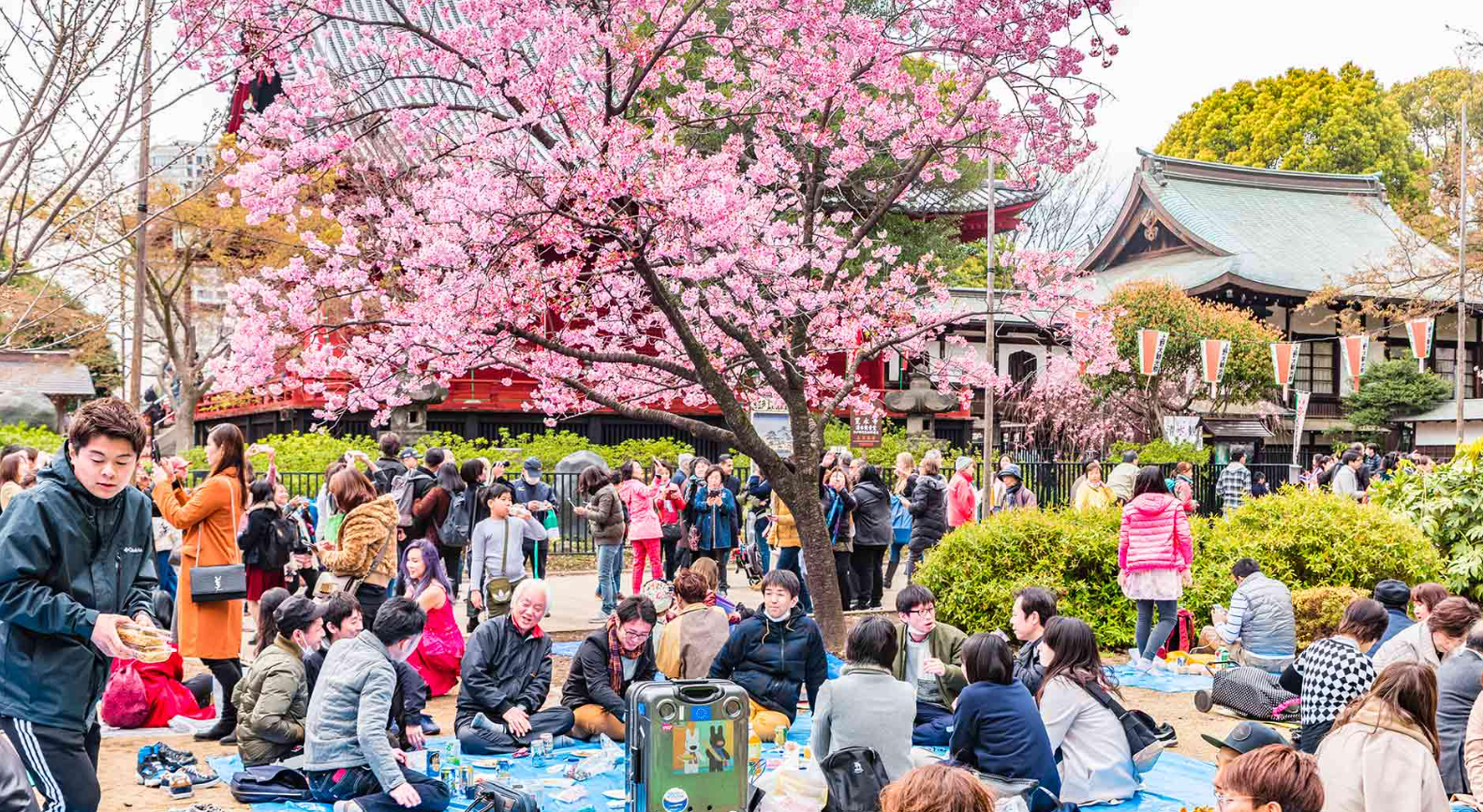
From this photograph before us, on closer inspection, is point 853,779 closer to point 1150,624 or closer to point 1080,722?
point 1080,722

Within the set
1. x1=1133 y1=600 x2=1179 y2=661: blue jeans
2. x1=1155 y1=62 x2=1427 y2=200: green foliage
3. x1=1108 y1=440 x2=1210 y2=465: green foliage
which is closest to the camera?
x1=1133 y1=600 x2=1179 y2=661: blue jeans

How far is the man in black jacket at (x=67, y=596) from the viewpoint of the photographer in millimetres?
3816

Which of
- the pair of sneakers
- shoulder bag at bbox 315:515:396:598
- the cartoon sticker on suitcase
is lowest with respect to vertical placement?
the pair of sneakers

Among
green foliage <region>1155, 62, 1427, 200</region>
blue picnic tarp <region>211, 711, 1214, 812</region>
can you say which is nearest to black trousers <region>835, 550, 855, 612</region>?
blue picnic tarp <region>211, 711, 1214, 812</region>

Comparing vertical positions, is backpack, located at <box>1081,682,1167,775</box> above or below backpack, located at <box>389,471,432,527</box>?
below

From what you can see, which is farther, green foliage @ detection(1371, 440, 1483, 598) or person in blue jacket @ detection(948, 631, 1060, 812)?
green foliage @ detection(1371, 440, 1483, 598)

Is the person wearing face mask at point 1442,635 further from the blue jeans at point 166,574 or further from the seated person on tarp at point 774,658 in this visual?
the blue jeans at point 166,574

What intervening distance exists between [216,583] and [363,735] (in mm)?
1792

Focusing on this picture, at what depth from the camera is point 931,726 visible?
7.24 m

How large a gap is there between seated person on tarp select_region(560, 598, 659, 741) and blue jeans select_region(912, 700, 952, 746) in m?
1.64

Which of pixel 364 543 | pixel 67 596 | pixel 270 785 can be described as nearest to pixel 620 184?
pixel 364 543

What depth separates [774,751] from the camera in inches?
271

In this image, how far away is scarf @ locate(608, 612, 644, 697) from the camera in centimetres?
724

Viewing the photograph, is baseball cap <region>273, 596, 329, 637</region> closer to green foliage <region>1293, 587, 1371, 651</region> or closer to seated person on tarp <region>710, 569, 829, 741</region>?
seated person on tarp <region>710, 569, 829, 741</region>
